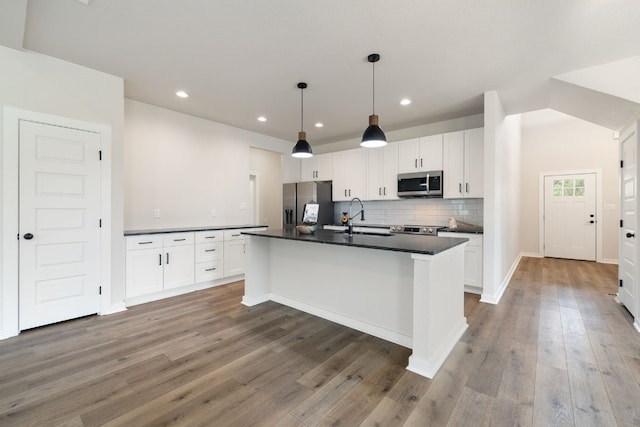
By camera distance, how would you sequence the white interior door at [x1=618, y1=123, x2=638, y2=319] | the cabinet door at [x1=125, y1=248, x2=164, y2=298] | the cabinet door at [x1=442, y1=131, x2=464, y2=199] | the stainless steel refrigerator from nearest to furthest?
the white interior door at [x1=618, y1=123, x2=638, y2=319] → the cabinet door at [x1=125, y1=248, x2=164, y2=298] → the cabinet door at [x1=442, y1=131, x2=464, y2=199] → the stainless steel refrigerator

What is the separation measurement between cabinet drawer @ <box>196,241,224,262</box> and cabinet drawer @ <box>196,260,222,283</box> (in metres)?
0.07

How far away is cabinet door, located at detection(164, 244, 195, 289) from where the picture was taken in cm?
376

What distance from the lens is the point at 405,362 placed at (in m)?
2.19

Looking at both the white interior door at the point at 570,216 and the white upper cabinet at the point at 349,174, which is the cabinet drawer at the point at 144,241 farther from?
the white interior door at the point at 570,216

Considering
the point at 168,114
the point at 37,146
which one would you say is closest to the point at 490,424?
the point at 37,146

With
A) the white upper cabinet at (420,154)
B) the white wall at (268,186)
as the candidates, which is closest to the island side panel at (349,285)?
the white upper cabinet at (420,154)

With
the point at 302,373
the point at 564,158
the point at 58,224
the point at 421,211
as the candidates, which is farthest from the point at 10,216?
the point at 564,158

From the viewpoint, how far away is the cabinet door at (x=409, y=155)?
186 inches

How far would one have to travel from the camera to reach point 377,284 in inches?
104

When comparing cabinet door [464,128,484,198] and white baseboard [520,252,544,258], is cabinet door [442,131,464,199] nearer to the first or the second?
cabinet door [464,128,484,198]

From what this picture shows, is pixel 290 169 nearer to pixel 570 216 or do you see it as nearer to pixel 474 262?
pixel 474 262

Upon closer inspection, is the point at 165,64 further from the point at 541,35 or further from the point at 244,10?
the point at 541,35

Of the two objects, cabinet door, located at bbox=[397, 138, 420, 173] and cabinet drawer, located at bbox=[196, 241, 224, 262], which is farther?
cabinet door, located at bbox=[397, 138, 420, 173]

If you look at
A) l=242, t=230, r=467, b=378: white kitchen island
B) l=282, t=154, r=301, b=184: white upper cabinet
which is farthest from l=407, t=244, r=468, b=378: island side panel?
l=282, t=154, r=301, b=184: white upper cabinet
